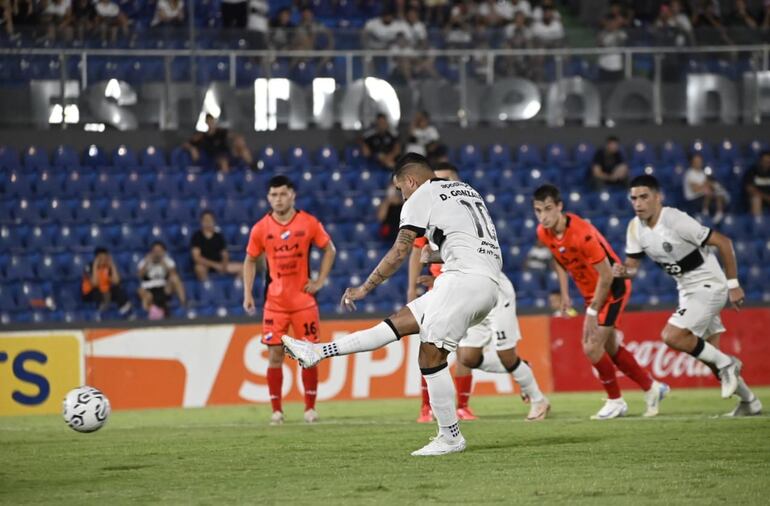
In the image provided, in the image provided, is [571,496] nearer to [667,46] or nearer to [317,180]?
[317,180]

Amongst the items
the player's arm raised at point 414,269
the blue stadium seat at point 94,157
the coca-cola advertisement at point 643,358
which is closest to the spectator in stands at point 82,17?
the blue stadium seat at point 94,157

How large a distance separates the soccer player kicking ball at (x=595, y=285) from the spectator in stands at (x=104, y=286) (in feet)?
28.6

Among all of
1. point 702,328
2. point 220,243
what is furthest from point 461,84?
point 702,328

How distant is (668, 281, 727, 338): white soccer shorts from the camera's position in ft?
42.3

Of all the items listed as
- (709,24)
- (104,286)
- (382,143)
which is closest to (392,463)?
(104,286)

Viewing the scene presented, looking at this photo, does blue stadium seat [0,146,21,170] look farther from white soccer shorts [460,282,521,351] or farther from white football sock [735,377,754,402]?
white football sock [735,377,754,402]

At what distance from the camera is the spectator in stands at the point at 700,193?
23.1 m

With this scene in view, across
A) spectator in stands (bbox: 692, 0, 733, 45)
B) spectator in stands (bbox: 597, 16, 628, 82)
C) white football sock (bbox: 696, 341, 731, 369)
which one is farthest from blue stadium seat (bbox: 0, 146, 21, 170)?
white football sock (bbox: 696, 341, 731, 369)

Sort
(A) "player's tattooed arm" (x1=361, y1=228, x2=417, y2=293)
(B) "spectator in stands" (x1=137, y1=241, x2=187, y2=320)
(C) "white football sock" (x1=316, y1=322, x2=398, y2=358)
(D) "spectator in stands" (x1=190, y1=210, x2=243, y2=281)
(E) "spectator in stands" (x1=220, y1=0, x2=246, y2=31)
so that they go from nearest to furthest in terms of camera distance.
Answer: (A) "player's tattooed arm" (x1=361, y1=228, x2=417, y2=293) → (C) "white football sock" (x1=316, y1=322, x2=398, y2=358) → (B) "spectator in stands" (x1=137, y1=241, x2=187, y2=320) → (D) "spectator in stands" (x1=190, y1=210, x2=243, y2=281) → (E) "spectator in stands" (x1=220, y1=0, x2=246, y2=31)

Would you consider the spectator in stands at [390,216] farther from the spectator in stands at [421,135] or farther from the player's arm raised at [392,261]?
the player's arm raised at [392,261]

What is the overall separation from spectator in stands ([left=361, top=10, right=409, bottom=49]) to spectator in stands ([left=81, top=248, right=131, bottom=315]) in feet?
21.1

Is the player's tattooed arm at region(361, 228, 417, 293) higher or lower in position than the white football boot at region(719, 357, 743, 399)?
higher

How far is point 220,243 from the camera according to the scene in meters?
21.0

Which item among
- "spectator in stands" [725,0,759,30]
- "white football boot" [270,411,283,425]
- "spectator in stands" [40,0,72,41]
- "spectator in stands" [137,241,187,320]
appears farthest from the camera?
"spectator in stands" [725,0,759,30]
